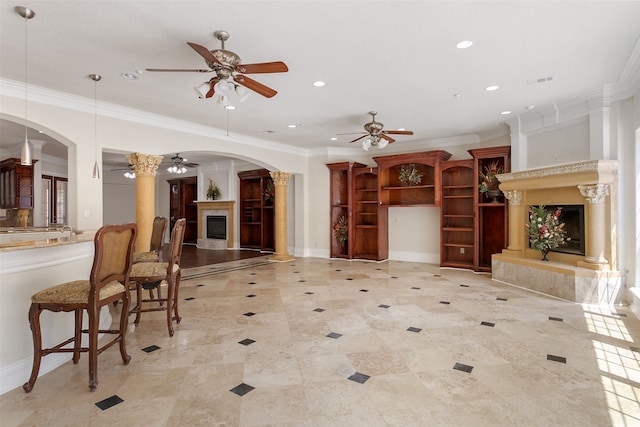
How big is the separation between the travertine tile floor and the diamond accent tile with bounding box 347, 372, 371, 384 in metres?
0.01

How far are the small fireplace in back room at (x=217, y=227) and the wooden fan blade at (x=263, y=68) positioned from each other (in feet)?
28.3

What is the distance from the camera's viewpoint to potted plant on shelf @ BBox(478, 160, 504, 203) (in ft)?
21.6

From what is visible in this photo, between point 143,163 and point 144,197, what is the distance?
0.58 metres

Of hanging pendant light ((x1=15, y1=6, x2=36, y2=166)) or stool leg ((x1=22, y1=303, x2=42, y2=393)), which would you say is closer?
stool leg ((x1=22, y1=303, x2=42, y2=393))

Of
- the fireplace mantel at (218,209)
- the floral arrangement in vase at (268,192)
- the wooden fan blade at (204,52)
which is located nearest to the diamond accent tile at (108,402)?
the wooden fan blade at (204,52)

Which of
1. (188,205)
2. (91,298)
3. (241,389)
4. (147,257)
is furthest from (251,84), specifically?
(188,205)

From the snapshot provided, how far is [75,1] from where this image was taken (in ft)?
8.68

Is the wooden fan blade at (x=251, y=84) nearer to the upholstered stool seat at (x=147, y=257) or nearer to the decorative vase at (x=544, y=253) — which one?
the upholstered stool seat at (x=147, y=257)

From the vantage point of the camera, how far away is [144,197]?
5.76 metres

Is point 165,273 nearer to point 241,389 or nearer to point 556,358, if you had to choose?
point 241,389

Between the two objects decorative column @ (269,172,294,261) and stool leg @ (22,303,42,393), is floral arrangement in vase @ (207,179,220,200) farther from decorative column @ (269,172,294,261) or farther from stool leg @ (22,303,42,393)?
stool leg @ (22,303,42,393)

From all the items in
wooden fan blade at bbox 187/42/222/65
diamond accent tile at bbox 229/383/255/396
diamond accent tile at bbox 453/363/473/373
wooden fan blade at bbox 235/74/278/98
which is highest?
wooden fan blade at bbox 187/42/222/65

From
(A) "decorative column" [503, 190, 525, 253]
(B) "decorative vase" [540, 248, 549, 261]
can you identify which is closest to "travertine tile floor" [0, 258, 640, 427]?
(B) "decorative vase" [540, 248, 549, 261]

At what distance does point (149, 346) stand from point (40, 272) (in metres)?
1.12
